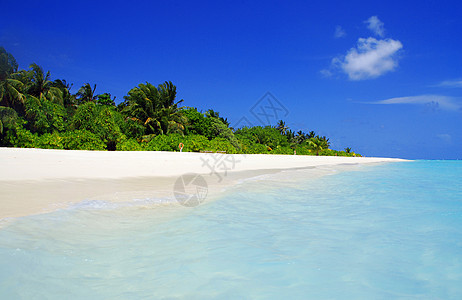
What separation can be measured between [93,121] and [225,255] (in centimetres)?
1897

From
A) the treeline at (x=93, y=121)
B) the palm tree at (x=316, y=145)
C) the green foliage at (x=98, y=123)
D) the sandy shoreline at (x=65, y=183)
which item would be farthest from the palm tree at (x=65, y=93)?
the palm tree at (x=316, y=145)

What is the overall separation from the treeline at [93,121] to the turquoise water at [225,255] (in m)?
15.6

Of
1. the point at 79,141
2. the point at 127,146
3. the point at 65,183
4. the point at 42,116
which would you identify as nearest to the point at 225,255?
the point at 65,183

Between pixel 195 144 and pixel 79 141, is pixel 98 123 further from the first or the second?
pixel 195 144

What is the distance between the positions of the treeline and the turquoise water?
51.1 ft

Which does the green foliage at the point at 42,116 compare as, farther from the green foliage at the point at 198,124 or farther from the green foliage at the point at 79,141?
the green foliage at the point at 198,124

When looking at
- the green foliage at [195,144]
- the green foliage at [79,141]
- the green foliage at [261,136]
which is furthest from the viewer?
the green foliage at [261,136]

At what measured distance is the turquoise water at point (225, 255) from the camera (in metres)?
2.38

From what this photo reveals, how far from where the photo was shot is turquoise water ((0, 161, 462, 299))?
238 centimetres

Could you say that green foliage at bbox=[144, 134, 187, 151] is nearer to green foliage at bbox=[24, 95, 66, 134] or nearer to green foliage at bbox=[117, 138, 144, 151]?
green foliage at bbox=[117, 138, 144, 151]

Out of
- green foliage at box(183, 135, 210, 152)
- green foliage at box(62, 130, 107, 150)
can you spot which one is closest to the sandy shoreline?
green foliage at box(62, 130, 107, 150)

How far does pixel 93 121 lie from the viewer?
19.3 metres

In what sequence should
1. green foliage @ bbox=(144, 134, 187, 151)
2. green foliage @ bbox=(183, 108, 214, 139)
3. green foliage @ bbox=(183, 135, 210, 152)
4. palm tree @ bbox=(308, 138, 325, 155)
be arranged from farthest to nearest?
palm tree @ bbox=(308, 138, 325, 155)
green foliage @ bbox=(183, 108, 214, 139)
green foliage @ bbox=(183, 135, 210, 152)
green foliage @ bbox=(144, 134, 187, 151)

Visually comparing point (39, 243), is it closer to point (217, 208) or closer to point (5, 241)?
point (5, 241)
